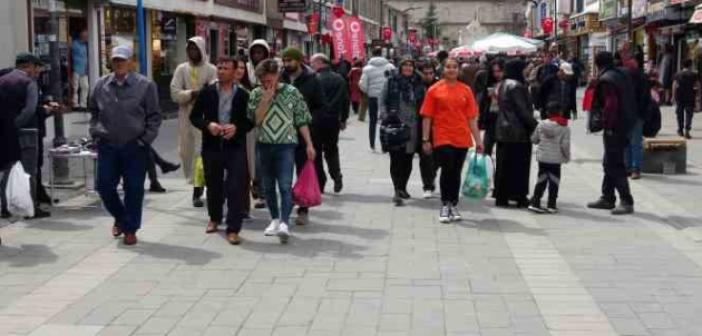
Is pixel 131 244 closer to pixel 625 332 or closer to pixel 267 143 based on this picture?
pixel 267 143

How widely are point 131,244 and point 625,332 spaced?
4506 millimetres

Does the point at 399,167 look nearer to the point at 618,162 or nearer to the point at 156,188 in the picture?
the point at 618,162

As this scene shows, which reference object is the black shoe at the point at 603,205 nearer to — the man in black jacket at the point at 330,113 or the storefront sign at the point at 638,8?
the man in black jacket at the point at 330,113

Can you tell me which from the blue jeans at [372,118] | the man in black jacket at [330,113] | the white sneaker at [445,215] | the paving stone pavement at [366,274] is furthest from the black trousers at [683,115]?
the white sneaker at [445,215]

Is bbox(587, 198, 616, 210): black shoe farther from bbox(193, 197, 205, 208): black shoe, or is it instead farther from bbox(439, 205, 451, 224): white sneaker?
bbox(193, 197, 205, 208): black shoe

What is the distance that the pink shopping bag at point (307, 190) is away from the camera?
9.20 m

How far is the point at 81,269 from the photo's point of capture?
7.71 metres

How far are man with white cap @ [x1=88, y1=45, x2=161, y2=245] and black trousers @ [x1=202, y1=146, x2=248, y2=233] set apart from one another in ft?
1.87

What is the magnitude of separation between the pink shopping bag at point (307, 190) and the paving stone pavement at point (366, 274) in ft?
1.07

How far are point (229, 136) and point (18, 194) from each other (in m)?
1.89

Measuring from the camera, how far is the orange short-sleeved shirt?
9922 millimetres

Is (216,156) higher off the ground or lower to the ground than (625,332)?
higher

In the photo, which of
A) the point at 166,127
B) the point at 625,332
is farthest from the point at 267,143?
the point at 166,127

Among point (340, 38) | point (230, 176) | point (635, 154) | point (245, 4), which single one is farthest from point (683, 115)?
point (245, 4)
